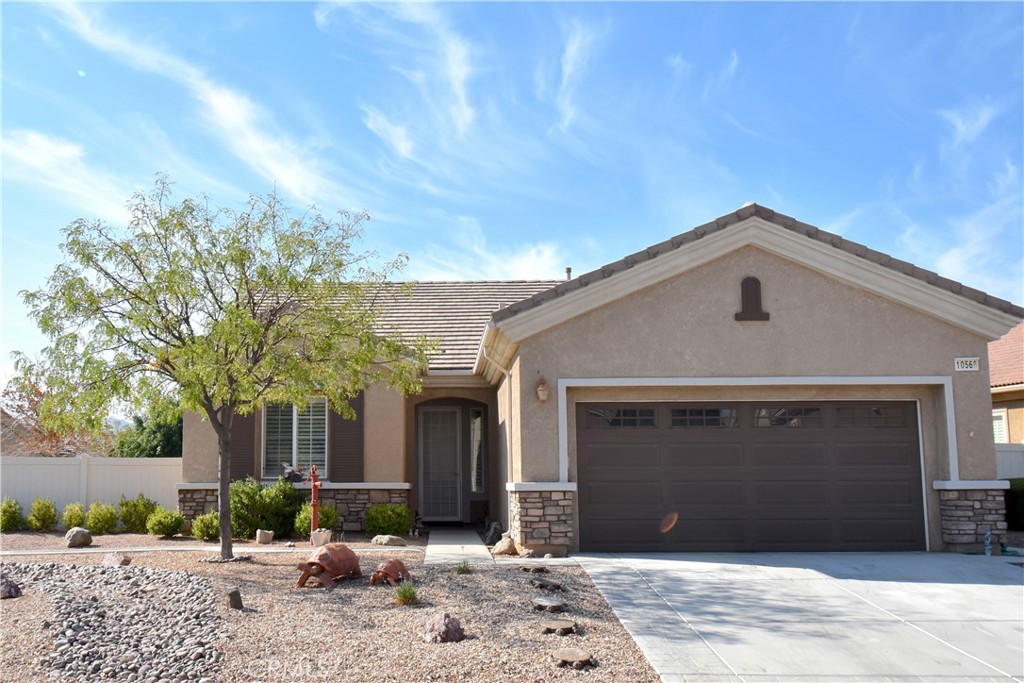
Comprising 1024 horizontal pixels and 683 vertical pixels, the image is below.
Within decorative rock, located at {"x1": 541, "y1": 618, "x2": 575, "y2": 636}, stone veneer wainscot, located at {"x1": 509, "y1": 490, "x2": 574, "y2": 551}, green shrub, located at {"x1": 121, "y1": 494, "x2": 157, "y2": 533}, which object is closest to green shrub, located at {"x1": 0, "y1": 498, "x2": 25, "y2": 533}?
green shrub, located at {"x1": 121, "y1": 494, "x2": 157, "y2": 533}

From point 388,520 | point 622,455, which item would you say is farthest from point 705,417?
point 388,520

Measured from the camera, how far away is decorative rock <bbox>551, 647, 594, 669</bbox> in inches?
258

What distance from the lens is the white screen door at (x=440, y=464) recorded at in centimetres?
1778

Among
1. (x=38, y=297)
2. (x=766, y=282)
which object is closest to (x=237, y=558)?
(x=38, y=297)

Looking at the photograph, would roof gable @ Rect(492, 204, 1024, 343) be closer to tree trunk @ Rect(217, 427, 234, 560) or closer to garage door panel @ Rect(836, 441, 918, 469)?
garage door panel @ Rect(836, 441, 918, 469)

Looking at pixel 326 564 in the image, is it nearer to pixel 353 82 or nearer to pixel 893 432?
pixel 353 82

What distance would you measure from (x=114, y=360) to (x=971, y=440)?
12.1 meters

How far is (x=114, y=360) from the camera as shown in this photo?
1127 centimetres

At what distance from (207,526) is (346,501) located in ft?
7.96

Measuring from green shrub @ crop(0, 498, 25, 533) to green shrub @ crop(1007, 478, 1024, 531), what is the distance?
18.6 metres

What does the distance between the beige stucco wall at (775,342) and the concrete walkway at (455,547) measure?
1.35m

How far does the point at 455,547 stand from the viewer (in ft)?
43.7

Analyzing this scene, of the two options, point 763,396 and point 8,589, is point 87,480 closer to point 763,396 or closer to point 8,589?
point 8,589

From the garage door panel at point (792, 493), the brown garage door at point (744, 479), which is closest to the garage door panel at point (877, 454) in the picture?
the brown garage door at point (744, 479)
